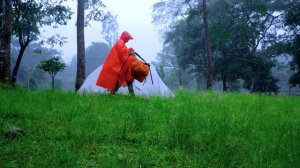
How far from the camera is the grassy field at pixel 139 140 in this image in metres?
3.32

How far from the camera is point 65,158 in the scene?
322cm

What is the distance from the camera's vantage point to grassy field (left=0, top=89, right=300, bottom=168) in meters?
3.32

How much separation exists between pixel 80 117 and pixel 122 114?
2.51 ft

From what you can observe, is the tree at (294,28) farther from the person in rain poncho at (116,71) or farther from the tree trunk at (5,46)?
the tree trunk at (5,46)

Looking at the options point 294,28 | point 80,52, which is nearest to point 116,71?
point 80,52

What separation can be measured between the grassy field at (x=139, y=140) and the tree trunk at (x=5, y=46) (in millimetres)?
4304

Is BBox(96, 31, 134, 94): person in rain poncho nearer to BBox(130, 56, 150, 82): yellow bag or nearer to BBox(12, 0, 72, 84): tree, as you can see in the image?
BBox(130, 56, 150, 82): yellow bag

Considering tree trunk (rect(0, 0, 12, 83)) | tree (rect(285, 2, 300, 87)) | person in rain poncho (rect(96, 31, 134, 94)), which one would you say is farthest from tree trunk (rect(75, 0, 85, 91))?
tree (rect(285, 2, 300, 87))

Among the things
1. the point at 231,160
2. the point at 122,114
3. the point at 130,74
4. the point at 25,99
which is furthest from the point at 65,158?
the point at 130,74

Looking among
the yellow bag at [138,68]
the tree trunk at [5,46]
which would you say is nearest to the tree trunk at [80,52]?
the tree trunk at [5,46]

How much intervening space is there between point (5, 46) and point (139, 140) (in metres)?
7.13

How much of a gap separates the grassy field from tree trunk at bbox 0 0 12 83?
14.1 feet

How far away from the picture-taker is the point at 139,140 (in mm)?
4145

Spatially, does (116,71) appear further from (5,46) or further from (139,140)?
(139,140)
